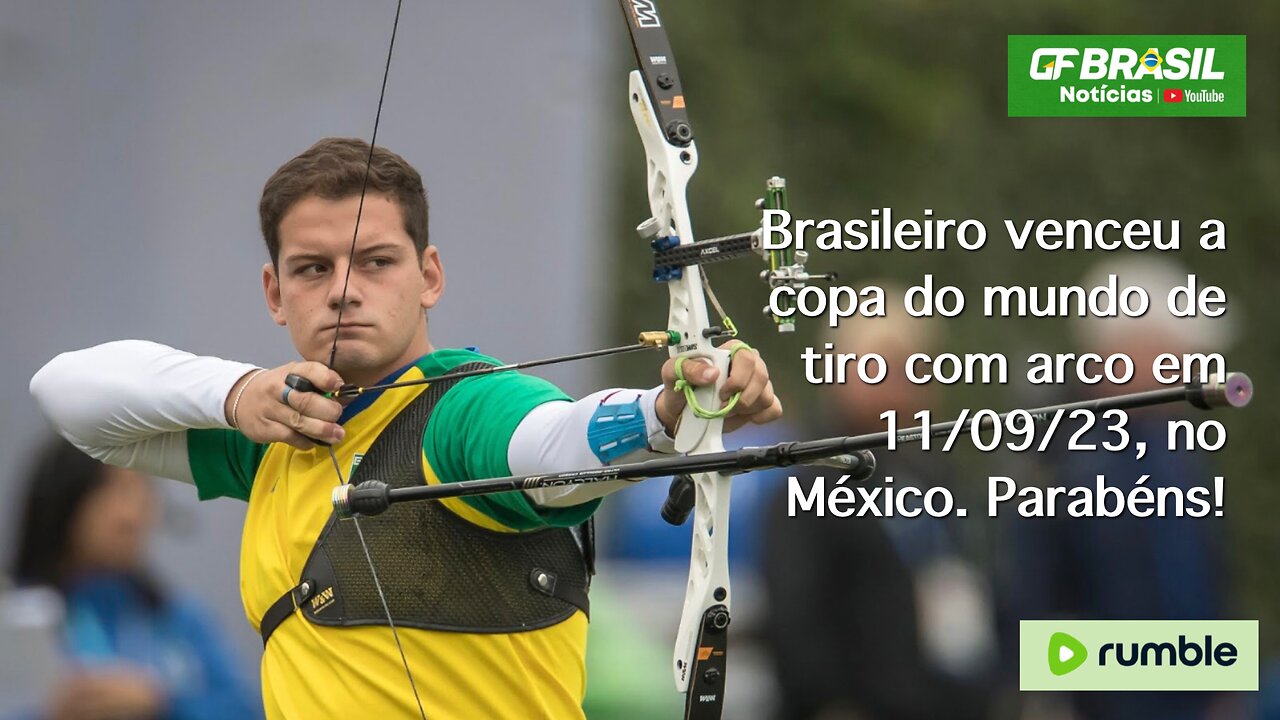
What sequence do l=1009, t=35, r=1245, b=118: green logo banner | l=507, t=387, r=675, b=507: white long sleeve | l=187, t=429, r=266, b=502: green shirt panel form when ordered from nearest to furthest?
l=507, t=387, r=675, b=507: white long sleeve → l=187, t=429, r=266, b=502: green shirt panel → l=1009, t=35, r=1245, b=118: green logo banner

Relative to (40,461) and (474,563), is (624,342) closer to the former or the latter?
(40,461)

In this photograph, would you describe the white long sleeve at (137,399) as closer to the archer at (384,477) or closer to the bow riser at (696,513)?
the archer at (384,477)

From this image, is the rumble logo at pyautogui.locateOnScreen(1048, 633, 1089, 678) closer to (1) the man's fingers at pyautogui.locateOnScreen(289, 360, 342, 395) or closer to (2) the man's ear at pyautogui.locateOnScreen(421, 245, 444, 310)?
(2) the man's ear at pyautogui.locateOnScreen(421, 245, 444, 310)

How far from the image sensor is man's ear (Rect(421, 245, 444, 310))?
272cm

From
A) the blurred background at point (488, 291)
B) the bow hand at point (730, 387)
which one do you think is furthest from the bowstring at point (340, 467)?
the blurred background at point (488, 291)

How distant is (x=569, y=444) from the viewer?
2.37 metres

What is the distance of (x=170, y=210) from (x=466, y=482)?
8.24ft

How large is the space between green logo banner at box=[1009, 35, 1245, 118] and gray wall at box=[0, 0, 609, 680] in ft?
3.52

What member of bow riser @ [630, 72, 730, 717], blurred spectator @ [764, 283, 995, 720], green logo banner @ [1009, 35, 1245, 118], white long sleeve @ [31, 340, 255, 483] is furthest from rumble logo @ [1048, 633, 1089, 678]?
white long sleeve @ [31, 340, 255, 483]

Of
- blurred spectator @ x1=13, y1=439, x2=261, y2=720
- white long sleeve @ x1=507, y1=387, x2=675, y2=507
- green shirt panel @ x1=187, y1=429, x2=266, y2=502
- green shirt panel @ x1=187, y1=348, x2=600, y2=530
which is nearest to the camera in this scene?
white long sleeve @ x1=507, y1=387, x2=675, y2=507

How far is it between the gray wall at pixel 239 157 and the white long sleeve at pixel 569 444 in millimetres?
1903

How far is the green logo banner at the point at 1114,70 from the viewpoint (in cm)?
471

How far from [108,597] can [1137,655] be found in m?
2.54

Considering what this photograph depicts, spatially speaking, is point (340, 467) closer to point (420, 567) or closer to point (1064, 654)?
point (420, 567)
